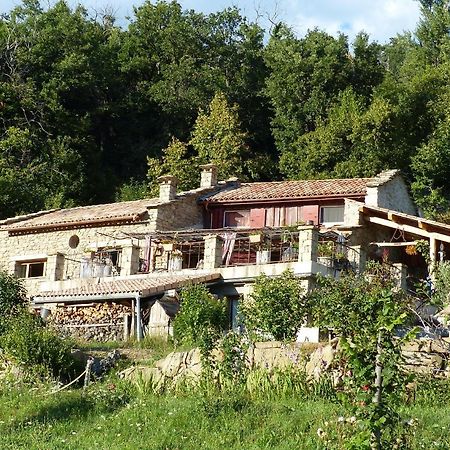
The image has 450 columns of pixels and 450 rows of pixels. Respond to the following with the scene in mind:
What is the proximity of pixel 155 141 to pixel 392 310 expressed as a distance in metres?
41.3

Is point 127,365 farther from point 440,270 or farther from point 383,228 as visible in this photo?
point 383,228

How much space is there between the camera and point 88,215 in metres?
36.1

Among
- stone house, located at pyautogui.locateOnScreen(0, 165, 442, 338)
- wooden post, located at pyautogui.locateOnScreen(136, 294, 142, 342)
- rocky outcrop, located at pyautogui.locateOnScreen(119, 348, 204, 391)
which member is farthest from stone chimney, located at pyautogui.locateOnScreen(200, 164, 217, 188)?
rocky outcrop, located at pyautogui.locateOnScreen(119, 348, 204, 391)

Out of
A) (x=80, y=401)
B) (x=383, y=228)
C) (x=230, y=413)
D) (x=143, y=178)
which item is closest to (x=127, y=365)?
(x=80, y=401)

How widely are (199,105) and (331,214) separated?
756 inches

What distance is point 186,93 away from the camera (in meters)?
52.8

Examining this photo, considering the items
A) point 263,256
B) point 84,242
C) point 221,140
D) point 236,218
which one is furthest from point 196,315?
point 221,140

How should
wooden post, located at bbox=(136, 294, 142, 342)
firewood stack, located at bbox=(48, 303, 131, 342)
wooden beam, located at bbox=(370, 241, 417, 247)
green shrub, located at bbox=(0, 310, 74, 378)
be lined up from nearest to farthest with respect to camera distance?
1. green shrub, located at bbox=(0, 310, 74, 378)
2. wooden post, located at bbox=(136, 294, 142, 342)
3. firewood stack, located at bbox=(48, 303, 131, 342)
4. wooden beam, located at bbox=(370, 241, 417, 247)

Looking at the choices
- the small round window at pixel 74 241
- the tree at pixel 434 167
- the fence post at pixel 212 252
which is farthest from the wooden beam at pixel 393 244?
→ the tree at pixel 434 167

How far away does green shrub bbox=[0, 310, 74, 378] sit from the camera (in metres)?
20.7

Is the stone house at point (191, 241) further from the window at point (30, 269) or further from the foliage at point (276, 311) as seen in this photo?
the foliage at point (276, 311)

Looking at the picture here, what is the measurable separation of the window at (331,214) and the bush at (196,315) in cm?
997

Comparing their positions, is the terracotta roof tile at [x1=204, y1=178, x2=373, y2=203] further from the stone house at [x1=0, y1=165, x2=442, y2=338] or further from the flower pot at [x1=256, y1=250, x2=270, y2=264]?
the flower pot at [x1=256, y1=250, x2=270, y2=264]

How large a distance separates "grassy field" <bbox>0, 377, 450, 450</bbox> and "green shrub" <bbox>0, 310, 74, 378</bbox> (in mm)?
1672
